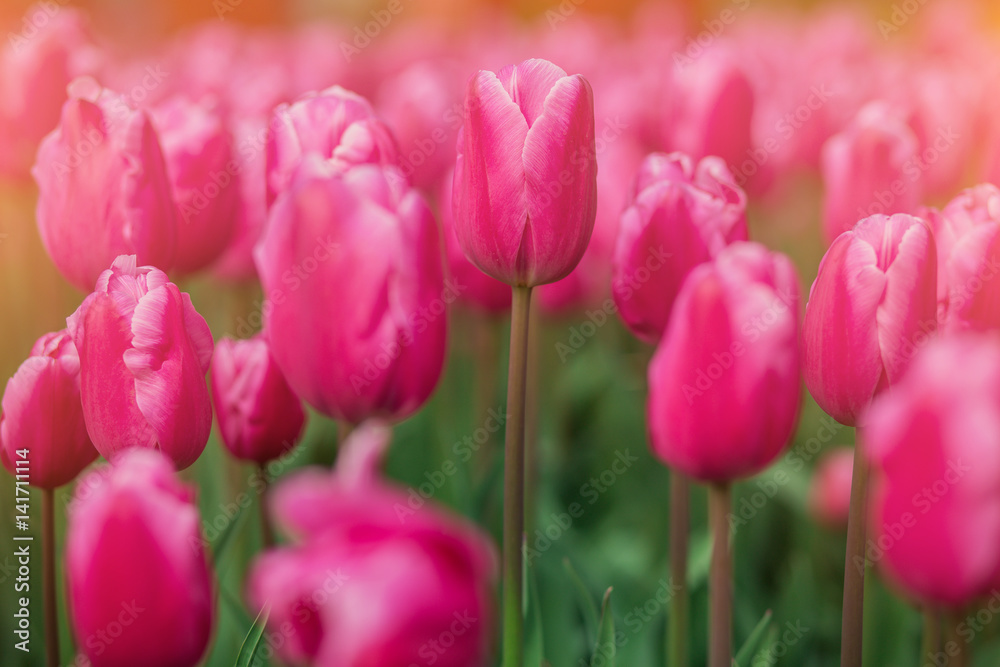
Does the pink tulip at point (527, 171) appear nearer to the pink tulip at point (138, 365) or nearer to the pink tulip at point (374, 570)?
the pink tulip at point (138, 365)

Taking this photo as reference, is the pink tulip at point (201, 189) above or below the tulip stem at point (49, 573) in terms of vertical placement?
above

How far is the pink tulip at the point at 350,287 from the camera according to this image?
29.0 inches

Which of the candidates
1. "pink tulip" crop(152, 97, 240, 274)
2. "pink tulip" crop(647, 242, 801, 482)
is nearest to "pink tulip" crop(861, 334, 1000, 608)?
"pink tulip" crop(647, 242, 801, 482)

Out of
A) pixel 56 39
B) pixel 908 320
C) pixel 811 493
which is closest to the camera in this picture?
pixel 908 320

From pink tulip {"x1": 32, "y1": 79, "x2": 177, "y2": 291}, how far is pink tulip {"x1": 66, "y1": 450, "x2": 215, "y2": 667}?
1.45 feet

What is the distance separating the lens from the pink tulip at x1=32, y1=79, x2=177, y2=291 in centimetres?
95

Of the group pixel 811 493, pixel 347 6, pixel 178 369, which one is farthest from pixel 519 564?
pixel 347 6

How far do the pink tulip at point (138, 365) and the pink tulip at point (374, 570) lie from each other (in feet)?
1.05

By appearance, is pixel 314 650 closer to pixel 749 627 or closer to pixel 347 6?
pixel 749 627

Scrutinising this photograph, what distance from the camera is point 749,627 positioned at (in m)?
1.30

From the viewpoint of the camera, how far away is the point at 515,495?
850mm

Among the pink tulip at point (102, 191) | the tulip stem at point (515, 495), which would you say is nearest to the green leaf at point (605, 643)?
the tulip stem at point (515, 495)

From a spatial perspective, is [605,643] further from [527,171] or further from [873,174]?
[873,174]

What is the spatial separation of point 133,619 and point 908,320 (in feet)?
2.03
